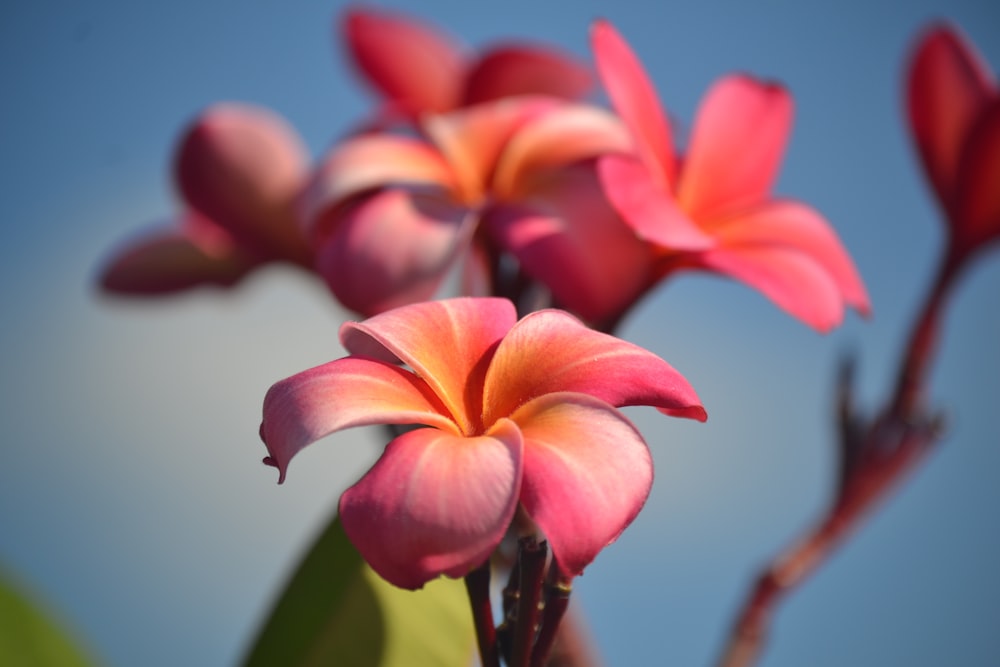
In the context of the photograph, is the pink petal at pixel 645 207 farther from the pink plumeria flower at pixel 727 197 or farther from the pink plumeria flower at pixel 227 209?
the pink plumeria flower at pixel 227 209

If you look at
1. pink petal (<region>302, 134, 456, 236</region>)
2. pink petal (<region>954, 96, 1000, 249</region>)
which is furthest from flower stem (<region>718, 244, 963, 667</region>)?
pink petal (<region>302, 134, 456, 236</region>)

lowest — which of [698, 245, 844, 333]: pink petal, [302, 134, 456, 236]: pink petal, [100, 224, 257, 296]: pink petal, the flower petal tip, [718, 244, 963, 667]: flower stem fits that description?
[718, 244, 963, 667]: flower stem

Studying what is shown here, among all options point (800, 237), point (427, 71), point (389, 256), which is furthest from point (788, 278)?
point (427, 71)

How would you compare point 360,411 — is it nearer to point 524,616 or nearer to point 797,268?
point 524,616

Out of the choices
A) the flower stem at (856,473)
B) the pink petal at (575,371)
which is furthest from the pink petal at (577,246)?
the flower stem at (856,473)

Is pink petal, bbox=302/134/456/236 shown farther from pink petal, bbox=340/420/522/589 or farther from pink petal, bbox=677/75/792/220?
pink petal, bbox=340/420/522/589

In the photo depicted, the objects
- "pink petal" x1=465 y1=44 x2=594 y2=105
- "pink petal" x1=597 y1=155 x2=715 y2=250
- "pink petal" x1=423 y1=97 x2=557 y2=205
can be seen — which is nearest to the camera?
"pink petal" x1=597 y1=155 x2=715 y2=250
